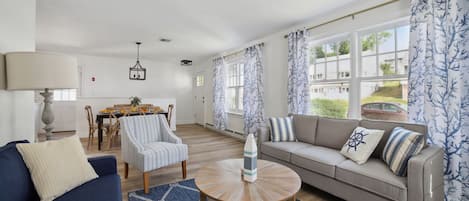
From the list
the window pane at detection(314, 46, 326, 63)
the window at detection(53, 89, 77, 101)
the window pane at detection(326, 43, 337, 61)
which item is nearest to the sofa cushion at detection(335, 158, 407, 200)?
the window pane at detection(326, 43, 337, 61)

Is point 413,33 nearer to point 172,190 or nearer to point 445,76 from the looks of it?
point 445,76

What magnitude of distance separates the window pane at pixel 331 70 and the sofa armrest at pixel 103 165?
306 cm

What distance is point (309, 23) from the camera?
356 cm

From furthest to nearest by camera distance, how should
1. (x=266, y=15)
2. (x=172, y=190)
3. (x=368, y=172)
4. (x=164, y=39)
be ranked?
(x=164, y=39)
(x=266, y=15)
(x=172, y=190)
(x=368, y=172)

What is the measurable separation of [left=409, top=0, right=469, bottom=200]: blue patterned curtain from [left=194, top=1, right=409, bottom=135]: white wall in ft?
1.10

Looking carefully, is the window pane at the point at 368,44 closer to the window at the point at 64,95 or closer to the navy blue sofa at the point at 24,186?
the navy blue sofa at the point at 24,186

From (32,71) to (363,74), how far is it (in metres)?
3.53

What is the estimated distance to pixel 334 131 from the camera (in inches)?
111

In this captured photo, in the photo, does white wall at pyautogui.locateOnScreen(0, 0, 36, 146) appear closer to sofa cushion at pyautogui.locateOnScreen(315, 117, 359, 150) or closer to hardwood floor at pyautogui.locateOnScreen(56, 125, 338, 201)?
hardwood floor at pyautogui.locateOnScreen(56, 125, 338, 201)

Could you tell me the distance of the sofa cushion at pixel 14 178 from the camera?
1.23 metres

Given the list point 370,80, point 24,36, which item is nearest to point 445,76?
point 370,80

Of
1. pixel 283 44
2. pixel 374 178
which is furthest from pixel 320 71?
pixel 374 178

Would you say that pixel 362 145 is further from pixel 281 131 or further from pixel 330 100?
pixel 330 100

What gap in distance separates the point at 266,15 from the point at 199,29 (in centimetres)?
128
